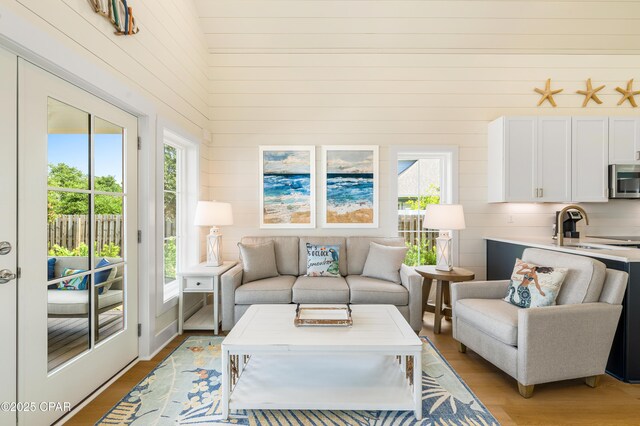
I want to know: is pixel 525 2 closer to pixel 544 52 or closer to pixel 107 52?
pixel 544 52

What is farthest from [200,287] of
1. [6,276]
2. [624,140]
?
[624,140]

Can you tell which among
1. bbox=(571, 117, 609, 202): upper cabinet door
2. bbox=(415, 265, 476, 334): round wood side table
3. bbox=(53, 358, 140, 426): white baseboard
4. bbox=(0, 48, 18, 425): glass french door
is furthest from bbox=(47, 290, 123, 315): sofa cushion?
bbox=(571, 117, 609, 202): upper cabinet door

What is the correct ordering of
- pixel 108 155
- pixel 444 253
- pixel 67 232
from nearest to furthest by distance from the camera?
pixel 67 232 < pixel 108 155 < pixel 444 253

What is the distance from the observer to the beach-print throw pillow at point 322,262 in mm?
3422

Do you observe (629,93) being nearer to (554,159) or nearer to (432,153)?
(554,159)

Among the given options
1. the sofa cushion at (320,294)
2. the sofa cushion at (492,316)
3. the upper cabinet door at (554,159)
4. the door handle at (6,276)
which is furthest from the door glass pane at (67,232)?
the upper cabinet door at (554,159)

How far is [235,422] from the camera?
1790 mm

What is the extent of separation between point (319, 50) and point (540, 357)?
3841 millimetres

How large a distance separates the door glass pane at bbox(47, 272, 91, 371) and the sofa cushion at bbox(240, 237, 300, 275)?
5.97 feet

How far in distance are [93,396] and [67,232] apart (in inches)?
44.1

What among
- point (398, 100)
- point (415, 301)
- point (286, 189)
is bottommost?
point (415, 301)

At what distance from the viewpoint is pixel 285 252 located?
3.63 meters

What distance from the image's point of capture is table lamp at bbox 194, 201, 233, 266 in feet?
10.6

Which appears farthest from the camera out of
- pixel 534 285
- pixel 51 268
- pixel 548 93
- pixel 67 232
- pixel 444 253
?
pixel 548 93
